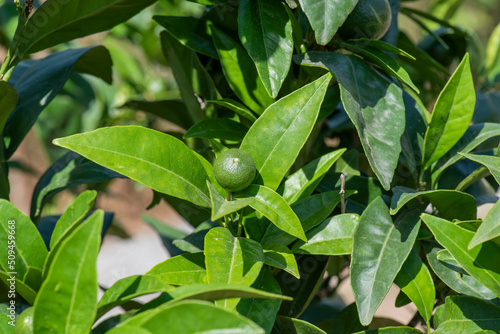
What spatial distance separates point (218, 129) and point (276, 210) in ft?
0.62

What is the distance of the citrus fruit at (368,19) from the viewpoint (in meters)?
0.65

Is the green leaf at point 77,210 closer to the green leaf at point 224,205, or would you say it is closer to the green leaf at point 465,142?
the green leaf at point 224,205

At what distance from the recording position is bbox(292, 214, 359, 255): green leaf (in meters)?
0.61

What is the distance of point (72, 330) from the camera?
0.46 meters

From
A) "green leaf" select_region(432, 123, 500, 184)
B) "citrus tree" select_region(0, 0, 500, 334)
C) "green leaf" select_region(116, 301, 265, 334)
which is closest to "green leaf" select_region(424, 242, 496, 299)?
"citrus tree" select_region(0, 0, 500, 334)

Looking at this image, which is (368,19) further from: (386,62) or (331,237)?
(331,237)

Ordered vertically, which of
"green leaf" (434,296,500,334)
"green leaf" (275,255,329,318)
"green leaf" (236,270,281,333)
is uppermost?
"green leaf" (236,270,281,333)

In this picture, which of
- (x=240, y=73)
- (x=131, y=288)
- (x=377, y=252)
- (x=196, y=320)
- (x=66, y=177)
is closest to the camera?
(x=196, y=320)

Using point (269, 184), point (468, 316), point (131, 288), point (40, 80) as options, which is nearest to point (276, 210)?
point (269, 184)

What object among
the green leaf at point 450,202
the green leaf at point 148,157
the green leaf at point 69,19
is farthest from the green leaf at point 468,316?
the green leaf at point 69,19

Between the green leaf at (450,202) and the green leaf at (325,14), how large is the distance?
8.4 inches

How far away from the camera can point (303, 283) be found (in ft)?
2.52

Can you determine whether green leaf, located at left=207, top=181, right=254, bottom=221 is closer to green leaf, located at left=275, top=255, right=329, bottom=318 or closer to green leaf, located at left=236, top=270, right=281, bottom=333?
green leaf, located at left=236, top=270, right=281, bottom=333

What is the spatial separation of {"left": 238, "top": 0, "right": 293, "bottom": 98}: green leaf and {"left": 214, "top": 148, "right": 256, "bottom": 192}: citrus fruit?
9cm
